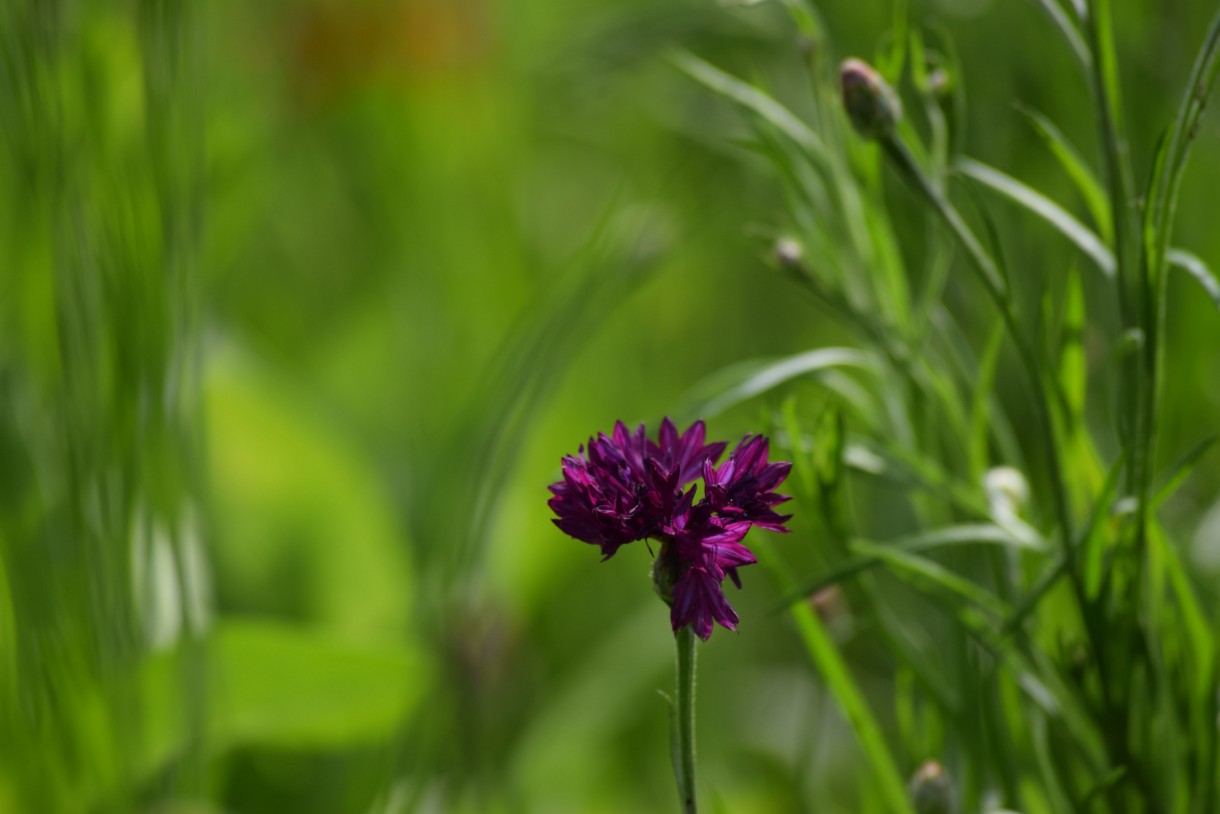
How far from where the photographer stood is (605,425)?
653 mm

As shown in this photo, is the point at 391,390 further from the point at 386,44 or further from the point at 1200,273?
the point at 1200,273

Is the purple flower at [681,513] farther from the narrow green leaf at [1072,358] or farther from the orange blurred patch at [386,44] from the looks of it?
the orange blurred patch at [386,44]

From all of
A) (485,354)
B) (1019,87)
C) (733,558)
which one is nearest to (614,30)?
(1019,87)

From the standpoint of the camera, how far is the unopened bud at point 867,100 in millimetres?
250

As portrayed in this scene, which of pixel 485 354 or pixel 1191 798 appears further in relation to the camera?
pixel 485 354

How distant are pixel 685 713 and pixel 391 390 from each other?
548 millimetres

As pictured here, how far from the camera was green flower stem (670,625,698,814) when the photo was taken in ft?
0.62

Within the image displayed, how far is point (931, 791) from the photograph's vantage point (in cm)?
26

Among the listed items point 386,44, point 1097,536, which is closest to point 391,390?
point 386,44

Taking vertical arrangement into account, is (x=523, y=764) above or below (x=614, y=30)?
below

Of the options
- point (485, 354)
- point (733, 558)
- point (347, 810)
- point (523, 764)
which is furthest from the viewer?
point (485, 354)

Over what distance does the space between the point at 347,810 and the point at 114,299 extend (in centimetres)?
21

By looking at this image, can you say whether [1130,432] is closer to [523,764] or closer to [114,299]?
[114,299]

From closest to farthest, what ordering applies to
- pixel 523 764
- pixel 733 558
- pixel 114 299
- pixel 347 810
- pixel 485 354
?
pixel 733 558, pixel 114 299, pixel 347 810, pixel 523 764, pixel 485 354
